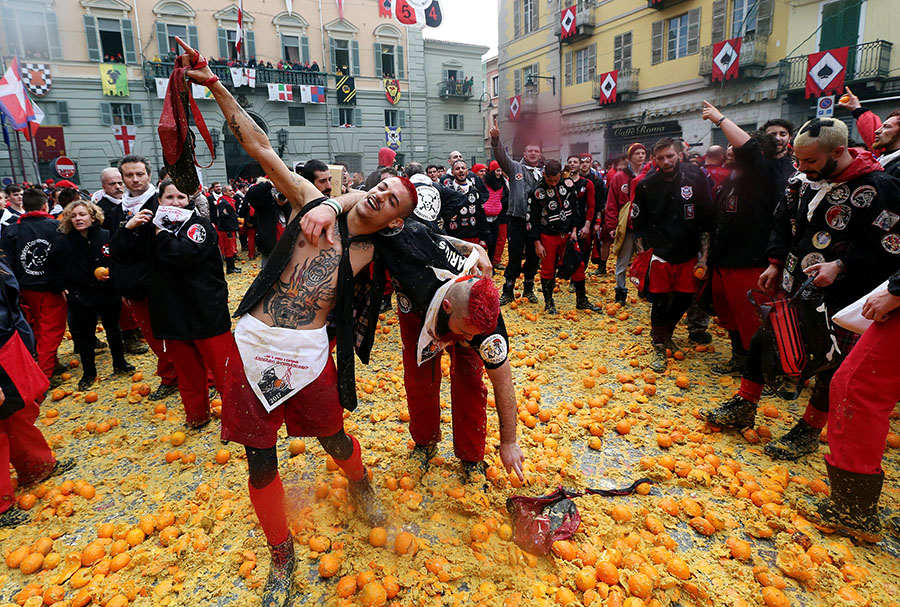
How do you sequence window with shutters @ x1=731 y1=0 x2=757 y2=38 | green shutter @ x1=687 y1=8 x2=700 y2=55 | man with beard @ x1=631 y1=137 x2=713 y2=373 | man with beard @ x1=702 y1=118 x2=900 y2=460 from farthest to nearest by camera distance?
green shutter @ x1=687 y1=8 x2=700 y2=55, window with shutters @ x1=731 y1=0 x2=757 y2=38, man with beard @ x1=631 y1=137 x2=713 y2=373, man with beard @ x1=702 y1=118 x2=900 y2=460

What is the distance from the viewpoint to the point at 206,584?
2.64 meters

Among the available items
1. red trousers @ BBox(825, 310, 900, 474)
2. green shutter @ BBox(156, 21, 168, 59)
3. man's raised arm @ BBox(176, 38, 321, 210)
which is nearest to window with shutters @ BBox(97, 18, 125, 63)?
green shutter @ BBox(156, 21, 168, 59)

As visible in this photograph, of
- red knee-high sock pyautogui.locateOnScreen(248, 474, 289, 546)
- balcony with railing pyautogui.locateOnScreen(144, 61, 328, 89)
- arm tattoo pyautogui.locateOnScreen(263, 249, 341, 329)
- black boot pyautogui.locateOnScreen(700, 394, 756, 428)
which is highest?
balcony with railing pyautogui.locateOnScreen(144, 61, 328, 89)

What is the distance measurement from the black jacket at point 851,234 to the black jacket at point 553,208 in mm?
3515

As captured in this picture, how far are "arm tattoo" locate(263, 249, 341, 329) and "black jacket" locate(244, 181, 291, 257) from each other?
6.14 m

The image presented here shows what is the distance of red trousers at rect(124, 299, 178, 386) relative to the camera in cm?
497

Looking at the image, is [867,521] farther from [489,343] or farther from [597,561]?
[489,343]

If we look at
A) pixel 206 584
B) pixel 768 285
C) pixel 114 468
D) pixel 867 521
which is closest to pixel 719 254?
pixel 768 285

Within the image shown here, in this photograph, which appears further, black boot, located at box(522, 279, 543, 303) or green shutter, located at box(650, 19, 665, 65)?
green shutter, located at box(650, 19, 665, 65)

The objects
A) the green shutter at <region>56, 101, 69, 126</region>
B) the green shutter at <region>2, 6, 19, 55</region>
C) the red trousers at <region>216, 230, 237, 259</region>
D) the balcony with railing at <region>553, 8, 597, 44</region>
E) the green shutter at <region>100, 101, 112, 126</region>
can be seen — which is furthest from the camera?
the green shutter at <region>100, 101, 112, 126</region>

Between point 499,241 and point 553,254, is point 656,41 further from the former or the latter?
point 553,254

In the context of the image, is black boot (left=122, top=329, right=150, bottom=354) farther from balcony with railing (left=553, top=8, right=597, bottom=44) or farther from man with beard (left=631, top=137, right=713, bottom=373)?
balcony with railing (left=553, top=8, right=597, bottom=44)

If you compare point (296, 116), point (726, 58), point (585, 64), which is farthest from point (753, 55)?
point (296, 116)

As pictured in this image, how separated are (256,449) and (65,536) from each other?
1812mm
